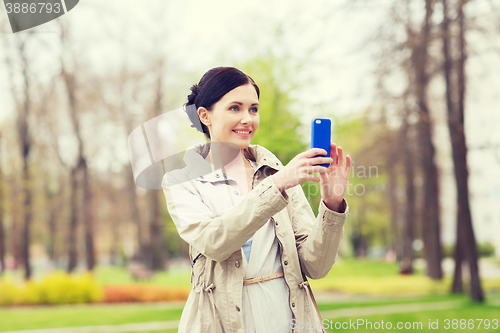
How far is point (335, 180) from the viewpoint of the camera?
5.29 ft

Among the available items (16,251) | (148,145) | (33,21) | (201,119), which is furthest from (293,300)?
(16,251)

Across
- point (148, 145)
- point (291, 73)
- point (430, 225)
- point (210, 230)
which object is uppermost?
point (291, 73)

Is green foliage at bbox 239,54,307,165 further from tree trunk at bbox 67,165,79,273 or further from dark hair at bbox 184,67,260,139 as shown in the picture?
tree trunk at bbox 67,165,79,273

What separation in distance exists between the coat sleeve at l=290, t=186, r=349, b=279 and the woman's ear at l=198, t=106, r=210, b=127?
46 cm

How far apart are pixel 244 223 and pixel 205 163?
440 mm

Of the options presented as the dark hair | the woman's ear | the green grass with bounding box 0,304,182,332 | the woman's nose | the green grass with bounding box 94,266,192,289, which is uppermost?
the dark hair

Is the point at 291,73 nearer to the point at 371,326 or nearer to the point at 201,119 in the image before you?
the point at 371,326

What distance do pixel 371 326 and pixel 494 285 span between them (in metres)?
7.97

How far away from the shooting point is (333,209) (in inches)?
65.5

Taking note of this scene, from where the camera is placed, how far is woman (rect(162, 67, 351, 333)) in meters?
1.45

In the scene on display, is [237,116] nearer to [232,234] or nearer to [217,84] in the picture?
[217,84]

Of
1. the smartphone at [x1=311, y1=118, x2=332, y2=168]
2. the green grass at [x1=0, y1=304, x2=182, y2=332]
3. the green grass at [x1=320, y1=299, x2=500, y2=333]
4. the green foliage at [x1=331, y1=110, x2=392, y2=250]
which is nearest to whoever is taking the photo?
the smartphone at [x1=311, y1=118, x2=332, y2=168]

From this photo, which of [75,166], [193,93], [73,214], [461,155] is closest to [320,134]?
[193,93]

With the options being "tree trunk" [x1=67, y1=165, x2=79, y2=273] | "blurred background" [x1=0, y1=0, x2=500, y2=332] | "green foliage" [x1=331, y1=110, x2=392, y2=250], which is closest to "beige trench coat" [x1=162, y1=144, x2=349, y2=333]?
"green foliage" [x1=331, y1=110, x2=392, y2=250]
